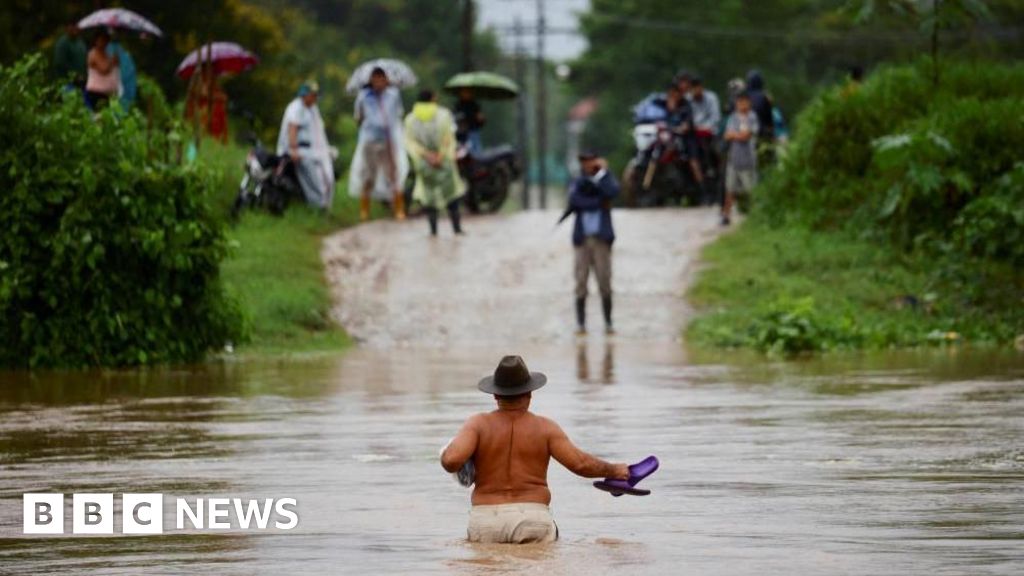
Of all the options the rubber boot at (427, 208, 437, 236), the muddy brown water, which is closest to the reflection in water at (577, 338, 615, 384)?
the muddy brown water

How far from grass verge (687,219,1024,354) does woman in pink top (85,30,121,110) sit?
7.02 meters

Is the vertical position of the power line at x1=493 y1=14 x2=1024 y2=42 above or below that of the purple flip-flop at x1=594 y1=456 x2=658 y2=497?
above

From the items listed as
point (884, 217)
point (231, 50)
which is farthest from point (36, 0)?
point (884, 217)

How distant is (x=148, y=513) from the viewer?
450 inches

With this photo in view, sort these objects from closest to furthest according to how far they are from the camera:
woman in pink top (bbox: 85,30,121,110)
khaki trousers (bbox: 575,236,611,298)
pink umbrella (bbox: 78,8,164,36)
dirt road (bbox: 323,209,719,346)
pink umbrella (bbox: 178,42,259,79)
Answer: khaki trousers (bbox: 575,236,611,298) < dirt road (bbox: 323,209,719,346) < woman in pink top (bbox: 85,30,121,110) < pink umbrella (bbox: 78,8,164,36) < pink umbrella (bbox: 178,42,259,79)

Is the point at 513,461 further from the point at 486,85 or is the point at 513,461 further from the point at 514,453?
the point at 486,85

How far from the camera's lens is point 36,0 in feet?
128

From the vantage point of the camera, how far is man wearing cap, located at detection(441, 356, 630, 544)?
1013cm

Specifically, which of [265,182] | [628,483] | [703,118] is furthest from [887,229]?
[628,483]

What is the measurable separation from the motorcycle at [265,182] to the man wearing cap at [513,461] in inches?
773

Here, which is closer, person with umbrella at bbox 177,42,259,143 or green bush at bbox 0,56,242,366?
green bush at bbox 0,56,242,366

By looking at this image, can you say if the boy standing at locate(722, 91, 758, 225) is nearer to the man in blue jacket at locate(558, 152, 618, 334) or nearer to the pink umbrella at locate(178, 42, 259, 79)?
the man in blue jacket at locate(558, 152, 618, 334)

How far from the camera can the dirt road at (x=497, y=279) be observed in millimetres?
24688

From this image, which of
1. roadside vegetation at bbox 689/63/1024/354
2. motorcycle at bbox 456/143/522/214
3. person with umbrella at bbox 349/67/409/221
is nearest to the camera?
roadside vegetation at bbox 689/63/1024/354
